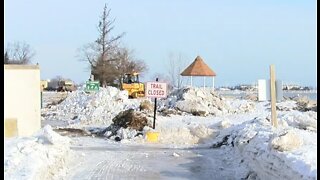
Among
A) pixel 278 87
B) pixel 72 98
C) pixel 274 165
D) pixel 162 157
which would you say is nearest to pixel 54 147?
pixel 162 157

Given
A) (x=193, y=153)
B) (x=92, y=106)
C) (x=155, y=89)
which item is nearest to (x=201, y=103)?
(x=92, y=106)

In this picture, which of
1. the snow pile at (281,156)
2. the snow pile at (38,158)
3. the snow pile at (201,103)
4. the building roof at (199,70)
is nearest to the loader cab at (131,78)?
the building roof at (199,70)

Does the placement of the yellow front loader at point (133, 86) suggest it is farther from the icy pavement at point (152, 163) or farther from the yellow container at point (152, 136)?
the icy pavement at point (152, 163)

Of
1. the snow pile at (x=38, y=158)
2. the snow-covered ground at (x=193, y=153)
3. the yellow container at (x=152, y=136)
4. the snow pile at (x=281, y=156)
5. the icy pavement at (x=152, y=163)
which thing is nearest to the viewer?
the snow pile at (x=38, y=158)

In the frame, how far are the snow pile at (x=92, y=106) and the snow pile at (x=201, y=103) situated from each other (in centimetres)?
219

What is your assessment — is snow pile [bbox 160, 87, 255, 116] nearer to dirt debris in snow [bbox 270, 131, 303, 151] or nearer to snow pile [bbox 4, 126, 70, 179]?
snow pile [bbox 4, 126, 70, 179]

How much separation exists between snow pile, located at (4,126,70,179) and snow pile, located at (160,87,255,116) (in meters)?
16.9

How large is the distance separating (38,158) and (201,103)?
21783 mm

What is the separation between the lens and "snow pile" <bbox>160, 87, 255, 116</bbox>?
30.2 m

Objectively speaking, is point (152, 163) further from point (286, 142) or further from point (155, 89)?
point (155, 89)

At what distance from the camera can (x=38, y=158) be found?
32.2 feet

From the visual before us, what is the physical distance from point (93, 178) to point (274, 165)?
3279mm

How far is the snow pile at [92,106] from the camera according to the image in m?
30.0

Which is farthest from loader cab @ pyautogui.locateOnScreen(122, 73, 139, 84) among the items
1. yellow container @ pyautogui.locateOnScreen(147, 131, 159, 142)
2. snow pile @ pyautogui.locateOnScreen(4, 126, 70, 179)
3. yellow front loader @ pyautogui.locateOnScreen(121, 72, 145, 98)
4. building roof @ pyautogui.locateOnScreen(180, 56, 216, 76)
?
snow pile @ pyautogui.locateOnScreen(4, 126, 70, 179)
